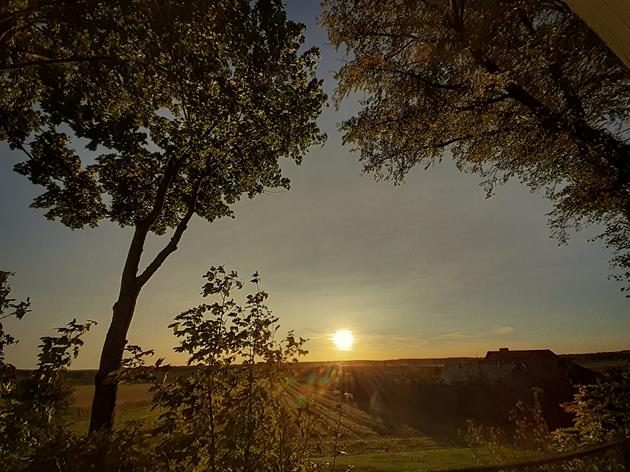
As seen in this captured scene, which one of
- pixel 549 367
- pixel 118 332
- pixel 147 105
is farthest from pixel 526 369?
pixel 147 105

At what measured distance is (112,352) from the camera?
9.93 m

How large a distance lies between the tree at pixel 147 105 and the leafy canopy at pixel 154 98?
31 mm

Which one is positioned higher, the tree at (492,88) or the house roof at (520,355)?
the tree at (492,88)

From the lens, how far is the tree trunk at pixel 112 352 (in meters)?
8.81

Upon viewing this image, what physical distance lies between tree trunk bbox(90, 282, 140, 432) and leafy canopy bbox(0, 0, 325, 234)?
7.84ft

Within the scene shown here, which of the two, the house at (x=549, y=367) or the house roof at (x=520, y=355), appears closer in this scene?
the house at (x=549, y=367)

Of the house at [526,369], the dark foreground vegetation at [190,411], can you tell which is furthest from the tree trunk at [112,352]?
the house at [526,369]

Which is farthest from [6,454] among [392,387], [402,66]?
[392,387]

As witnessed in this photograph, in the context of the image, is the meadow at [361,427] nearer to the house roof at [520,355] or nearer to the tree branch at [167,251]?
the tree branch at [167,251]

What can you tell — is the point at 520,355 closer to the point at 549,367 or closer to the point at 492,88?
the point at 549,367

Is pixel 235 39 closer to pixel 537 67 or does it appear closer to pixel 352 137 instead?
pixel 352 137

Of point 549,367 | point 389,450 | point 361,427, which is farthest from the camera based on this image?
point 361,427

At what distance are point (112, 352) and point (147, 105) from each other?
6.78 m

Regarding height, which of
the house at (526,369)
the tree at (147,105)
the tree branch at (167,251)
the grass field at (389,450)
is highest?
the tree at (147,105)
